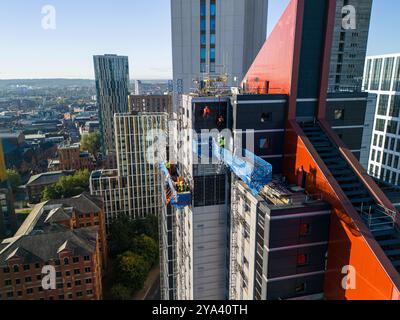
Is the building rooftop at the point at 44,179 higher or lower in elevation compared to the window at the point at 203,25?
lower

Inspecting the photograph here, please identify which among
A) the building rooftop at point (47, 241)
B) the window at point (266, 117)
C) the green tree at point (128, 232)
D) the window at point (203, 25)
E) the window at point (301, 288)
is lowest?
the green tree at point (128, 232)

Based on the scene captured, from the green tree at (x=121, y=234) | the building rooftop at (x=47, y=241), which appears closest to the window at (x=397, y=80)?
the green tree at (x=121, y=234)

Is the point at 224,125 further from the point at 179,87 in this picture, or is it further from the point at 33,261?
the point at 33,261

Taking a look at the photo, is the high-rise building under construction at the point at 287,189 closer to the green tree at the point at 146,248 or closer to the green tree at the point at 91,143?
the green tree at the point at 146,248

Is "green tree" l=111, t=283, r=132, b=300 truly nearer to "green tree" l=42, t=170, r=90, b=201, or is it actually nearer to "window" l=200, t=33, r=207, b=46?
"green tree" l=42, t=170, r=90, b=201
